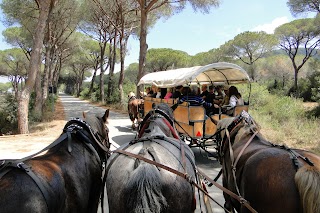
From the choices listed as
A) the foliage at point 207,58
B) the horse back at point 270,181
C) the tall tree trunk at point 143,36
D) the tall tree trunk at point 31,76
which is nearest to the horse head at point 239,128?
the horse back at point 270,181

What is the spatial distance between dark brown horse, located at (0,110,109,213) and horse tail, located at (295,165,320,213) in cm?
198

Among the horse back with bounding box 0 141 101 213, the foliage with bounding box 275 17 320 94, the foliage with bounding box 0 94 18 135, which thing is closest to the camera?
the horse back with bounding box 0 141 101 213

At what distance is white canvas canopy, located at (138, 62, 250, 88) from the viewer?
701 centimetres

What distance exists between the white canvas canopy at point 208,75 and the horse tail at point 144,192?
4837 mm

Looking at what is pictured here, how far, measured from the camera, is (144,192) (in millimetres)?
2072

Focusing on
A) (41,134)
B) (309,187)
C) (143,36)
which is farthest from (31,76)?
(309,187)

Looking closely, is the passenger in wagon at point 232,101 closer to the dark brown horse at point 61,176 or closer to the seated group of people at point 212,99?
the seated group of people at point 212,99

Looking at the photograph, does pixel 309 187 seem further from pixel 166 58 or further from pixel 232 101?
pixel 166 58

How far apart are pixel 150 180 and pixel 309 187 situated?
128cm

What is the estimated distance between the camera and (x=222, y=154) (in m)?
3.85

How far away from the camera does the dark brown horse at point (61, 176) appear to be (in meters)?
1.98

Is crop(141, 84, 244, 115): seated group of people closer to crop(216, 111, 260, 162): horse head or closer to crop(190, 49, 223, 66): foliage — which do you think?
crop(216, 111, 260, 162): horse head

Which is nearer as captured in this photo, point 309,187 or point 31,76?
point 309,187

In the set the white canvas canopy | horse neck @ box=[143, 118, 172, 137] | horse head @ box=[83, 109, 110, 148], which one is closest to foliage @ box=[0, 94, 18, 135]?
the white canvas canopy
